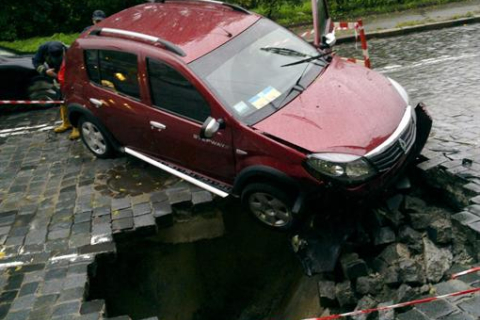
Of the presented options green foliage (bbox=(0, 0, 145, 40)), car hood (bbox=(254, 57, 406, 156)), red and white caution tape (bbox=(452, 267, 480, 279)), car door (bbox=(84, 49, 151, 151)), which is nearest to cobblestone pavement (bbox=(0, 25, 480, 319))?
red and white caution tape (bbox=(452, 267, 480, 279))

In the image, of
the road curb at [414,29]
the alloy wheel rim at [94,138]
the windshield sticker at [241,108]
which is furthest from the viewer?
the road curb at [414,29]

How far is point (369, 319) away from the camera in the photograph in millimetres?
5254

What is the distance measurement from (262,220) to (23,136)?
16.3ft

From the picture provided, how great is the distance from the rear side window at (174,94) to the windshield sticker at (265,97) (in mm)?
513

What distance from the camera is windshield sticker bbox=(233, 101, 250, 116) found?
564 cm

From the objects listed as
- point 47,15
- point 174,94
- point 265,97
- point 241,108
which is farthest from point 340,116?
point 47,15

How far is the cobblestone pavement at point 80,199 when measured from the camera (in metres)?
5.19

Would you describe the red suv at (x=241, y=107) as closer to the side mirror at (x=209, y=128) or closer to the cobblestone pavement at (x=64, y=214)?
the side mirror at (x=209, y=128)

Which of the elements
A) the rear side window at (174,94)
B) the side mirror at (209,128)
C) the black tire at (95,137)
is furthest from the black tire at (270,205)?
the black tire at (95,137)

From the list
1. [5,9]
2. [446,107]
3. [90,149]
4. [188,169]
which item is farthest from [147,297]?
[5,9]

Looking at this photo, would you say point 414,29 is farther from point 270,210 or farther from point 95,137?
point 270,210

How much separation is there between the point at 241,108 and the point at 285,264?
2.65 m

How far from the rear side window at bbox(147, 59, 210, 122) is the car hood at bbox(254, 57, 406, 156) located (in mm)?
767

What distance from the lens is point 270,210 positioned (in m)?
5.67
